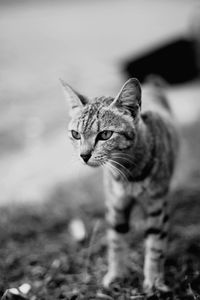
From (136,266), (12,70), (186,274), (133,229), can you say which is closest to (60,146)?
(133,229)

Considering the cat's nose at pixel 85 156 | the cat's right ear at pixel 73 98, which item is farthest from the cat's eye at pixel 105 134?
the cat's right ear at pixel 73 98

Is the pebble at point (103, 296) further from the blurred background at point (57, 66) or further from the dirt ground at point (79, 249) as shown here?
the blurred background at point (57, 66)

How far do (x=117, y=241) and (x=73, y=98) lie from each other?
3.80 ft

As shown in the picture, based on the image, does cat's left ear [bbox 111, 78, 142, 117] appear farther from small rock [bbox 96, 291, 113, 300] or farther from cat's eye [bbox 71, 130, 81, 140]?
small rock [bbox 96, 291, 113, 300]

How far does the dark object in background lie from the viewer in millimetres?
6164

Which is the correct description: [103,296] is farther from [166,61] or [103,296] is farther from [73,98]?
[166,61]

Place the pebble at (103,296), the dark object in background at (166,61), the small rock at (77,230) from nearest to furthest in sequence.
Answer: the pebble at (103,296) → the small rock at (77,230) → the dark object in background at (166,61)

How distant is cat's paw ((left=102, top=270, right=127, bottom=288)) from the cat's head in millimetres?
969

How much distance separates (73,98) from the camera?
8.05ft

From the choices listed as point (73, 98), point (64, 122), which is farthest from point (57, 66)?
point (73, 98)

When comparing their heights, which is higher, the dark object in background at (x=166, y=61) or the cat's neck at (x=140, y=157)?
the dark object in background at (x=166, y=61)

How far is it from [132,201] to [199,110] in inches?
127

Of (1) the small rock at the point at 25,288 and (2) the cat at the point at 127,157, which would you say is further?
(1) the small rock at the point at 25,288

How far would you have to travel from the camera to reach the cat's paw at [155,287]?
2508 millimetres
